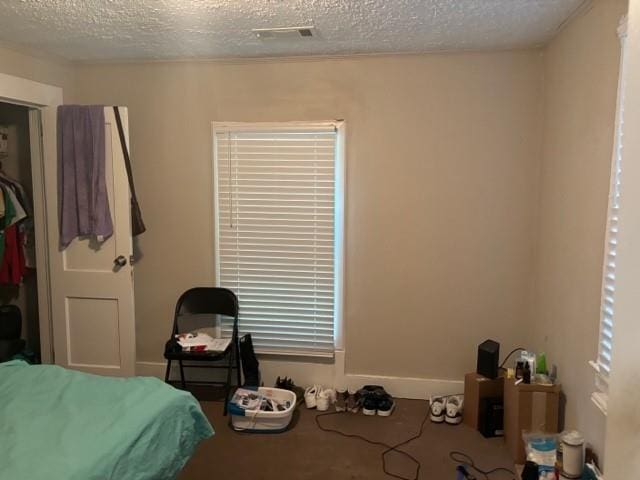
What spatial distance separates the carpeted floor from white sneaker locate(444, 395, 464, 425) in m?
0.04

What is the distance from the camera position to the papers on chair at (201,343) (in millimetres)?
3287

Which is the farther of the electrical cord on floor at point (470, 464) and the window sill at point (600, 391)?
the electrical cord on floor at point (470, 464)

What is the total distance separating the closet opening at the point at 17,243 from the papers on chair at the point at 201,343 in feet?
3.82

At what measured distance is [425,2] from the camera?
7.94 ft

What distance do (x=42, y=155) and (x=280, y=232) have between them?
64.4 inches

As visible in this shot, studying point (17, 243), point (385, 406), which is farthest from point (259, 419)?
point (17, 243)

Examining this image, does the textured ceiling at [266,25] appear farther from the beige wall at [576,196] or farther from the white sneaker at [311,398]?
the white sneaker at [311,398]

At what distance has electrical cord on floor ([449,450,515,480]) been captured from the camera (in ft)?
8.73

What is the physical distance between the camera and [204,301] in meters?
3.54

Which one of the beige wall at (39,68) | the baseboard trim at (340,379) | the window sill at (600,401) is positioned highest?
the beige wall at (39,68)

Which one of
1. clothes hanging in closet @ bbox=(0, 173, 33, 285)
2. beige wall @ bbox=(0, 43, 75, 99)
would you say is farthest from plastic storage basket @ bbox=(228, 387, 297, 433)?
beige wall @ bbox=(0, 43, 75, 99)

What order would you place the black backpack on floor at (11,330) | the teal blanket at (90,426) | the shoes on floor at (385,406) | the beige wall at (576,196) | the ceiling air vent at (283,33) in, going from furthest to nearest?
the black backpack on floor at (11,330), the shoes on floor at (385,406), the ceiling air vent at (283,33), the beige wall at (576,196), the teal blanket at (90,426)

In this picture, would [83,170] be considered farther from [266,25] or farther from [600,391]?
[600,391]

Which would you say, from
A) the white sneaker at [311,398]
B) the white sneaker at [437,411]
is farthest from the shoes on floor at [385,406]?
the white sneaker at [311,398]
